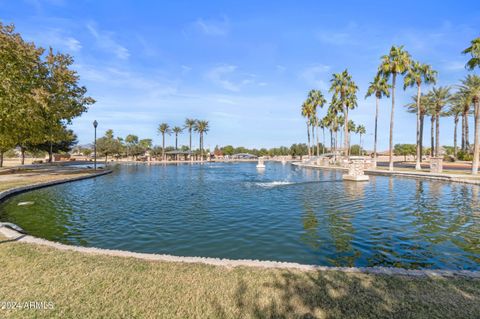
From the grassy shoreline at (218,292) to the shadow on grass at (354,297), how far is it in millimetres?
14

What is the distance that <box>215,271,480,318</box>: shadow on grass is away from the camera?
12.7ft

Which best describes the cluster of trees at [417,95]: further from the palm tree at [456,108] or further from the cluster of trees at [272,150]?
the cluster of trees at [272,150]

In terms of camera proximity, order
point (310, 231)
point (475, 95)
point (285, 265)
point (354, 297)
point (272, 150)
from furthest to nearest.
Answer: point (272, 150)
point (475, 95)
point (310, 231)
point (285, 265)
point (354, 297)

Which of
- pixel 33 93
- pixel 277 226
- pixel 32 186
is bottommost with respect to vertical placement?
pixel 277 226

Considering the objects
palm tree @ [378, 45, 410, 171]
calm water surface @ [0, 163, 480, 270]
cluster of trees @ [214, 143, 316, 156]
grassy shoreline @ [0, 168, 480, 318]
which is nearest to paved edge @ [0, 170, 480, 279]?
grassy shoreline @ [0, 168, 480, 318]

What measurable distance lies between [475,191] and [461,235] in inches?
536

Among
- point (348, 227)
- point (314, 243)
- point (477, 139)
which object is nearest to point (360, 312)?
point (314, 243)

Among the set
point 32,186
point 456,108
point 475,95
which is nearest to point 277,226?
point 32,186

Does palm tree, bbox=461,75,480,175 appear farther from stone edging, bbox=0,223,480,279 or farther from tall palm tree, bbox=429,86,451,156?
stone edging, bbox=0,223,480,279

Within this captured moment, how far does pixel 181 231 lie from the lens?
376 inches

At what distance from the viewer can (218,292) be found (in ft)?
14.7

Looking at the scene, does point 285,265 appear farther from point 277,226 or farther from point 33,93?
point 33,93

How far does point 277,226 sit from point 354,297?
19.7 ft

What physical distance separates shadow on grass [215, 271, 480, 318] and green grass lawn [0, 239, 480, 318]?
1 centimetres
